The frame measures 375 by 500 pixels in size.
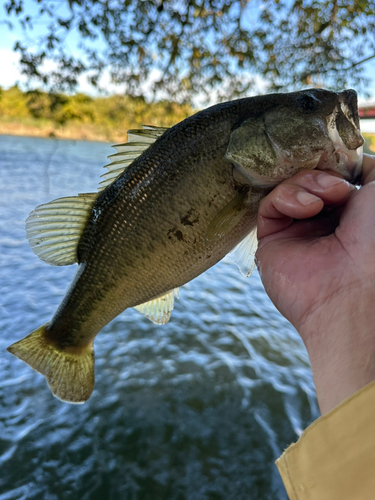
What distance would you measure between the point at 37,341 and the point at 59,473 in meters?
1.37

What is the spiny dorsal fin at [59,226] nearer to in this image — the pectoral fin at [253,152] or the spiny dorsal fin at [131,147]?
the spiny dorsal fin at [131,147]

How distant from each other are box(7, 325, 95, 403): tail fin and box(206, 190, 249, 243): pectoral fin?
1.21 metres

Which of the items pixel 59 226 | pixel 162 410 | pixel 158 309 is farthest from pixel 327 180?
pixel 162 410

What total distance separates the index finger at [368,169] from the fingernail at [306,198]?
0.42 metres

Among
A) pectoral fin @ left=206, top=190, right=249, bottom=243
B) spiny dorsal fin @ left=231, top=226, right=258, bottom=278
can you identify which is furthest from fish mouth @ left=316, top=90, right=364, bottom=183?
spiny dorsal fin @ left=231, top=226, right=258, bottom=278

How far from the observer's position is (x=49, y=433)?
10.5 feet

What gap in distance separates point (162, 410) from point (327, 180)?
2897 millimetres

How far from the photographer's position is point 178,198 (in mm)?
1899

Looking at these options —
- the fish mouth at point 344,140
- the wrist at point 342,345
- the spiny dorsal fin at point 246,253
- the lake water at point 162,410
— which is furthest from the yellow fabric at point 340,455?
the lake water at point 162,410

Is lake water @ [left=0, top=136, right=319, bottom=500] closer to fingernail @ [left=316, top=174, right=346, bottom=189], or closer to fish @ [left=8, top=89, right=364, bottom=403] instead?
fish @ [left=8, top=89, right=364, bottom=403]

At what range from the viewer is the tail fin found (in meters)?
2.21

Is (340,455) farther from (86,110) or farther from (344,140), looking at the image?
(86,110)

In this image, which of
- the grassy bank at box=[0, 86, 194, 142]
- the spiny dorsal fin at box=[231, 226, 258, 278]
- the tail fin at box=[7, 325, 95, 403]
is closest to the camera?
the tail fin at box=[7, 325, 95, 403]

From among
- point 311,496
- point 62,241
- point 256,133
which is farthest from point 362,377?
point 62,241
